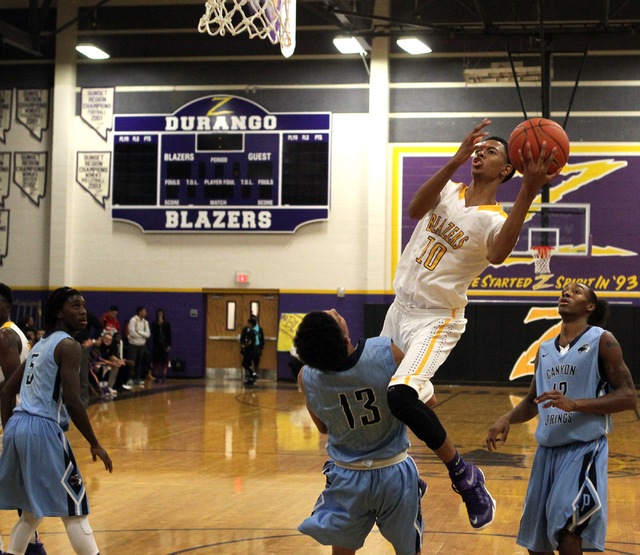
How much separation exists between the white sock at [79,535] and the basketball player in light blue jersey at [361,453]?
120cm

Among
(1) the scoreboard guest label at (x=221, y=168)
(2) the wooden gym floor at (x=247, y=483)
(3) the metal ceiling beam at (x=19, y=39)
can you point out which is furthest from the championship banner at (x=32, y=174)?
(2) the wooden gym floor at (x=247, y=483)

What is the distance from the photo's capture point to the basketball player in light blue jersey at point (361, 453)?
321 cm

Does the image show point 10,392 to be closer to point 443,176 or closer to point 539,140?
point 443,176

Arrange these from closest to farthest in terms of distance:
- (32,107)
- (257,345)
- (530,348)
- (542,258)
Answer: (542,258) → (530,348) → (257,345) → (32,107)

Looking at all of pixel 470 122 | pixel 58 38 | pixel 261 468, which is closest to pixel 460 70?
pixel 470 122

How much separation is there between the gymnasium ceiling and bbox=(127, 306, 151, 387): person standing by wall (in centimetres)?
624

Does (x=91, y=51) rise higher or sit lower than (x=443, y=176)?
higher

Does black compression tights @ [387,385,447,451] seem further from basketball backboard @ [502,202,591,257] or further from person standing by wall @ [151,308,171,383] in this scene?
person standing by wall @ [151,308,171,383]

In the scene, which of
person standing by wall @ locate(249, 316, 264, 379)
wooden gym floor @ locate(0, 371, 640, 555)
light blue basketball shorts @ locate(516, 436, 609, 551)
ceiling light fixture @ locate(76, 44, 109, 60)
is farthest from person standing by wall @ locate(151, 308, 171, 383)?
light blue basketball shorts @ locate(516, 436, 609, 551)

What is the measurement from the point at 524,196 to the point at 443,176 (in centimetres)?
59

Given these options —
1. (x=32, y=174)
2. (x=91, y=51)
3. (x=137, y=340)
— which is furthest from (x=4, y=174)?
(x=137, y=340)

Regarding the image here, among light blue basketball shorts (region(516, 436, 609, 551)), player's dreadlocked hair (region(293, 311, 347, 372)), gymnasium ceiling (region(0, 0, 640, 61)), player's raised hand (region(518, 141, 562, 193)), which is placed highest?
gymnasium ceiling (region(0, 0, 640, 61))

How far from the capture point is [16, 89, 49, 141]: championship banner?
18.9 metres

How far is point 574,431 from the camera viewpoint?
371 centimetres
